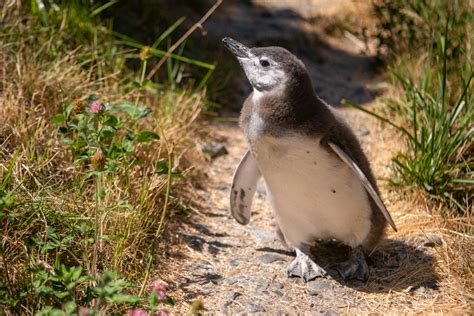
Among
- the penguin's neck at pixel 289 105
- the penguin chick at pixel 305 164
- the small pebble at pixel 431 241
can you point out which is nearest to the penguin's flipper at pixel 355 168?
the penguin chick at pixel 305 164

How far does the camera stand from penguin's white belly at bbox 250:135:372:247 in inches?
124

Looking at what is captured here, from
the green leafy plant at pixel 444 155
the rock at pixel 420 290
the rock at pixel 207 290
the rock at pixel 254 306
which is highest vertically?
the green leafy plant at pixel 444 155

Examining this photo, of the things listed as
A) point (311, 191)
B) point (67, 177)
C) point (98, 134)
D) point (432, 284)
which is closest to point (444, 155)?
point (432, 284)

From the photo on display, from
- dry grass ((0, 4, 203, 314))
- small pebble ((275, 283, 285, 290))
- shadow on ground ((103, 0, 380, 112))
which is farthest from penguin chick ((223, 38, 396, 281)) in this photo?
shadow on ground ((103, 0, 380, 112))

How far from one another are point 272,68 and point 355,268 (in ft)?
3.69

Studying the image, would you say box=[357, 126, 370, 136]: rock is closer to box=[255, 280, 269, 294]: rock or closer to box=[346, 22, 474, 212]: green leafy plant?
box=[346, 22, 474, 212]: green leafy plant

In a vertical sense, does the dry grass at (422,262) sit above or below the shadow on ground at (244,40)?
above

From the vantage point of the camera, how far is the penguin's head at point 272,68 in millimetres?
3176

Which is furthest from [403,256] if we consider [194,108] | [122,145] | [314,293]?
[194,108]

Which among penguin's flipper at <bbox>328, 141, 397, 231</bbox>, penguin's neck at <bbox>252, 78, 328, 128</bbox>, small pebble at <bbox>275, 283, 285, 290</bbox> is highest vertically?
penguin's neck at <bbox>252, 78, 328, 128</bbox>

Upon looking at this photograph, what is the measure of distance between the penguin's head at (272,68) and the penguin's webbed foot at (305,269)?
3.06ft

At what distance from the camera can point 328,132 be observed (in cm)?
320

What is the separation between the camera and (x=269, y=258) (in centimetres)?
364

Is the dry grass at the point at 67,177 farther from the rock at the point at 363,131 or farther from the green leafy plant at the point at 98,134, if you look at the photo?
the rock at the point at 363,131
